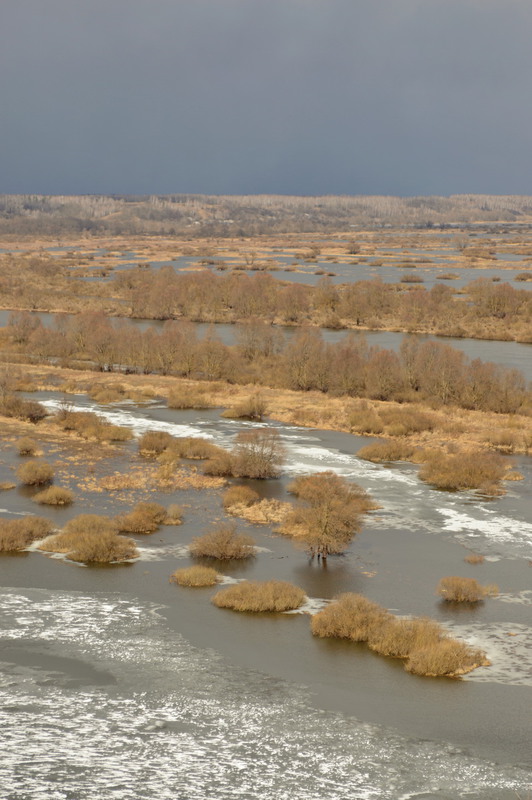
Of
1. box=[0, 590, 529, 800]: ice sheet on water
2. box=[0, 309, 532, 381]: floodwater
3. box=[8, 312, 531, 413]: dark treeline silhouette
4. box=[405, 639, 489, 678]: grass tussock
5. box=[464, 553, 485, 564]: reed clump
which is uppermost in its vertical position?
box=[0, 309, 532, 381]: floodwater

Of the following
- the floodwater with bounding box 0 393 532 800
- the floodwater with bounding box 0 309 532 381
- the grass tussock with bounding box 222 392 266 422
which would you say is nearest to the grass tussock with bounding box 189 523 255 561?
the floodwater with bounding box 0 393 532 800

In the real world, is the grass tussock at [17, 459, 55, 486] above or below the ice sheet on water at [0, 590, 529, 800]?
above

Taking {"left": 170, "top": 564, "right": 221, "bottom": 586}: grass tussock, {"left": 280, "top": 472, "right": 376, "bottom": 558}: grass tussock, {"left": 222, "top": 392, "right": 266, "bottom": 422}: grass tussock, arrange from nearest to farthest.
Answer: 1. {"left": 170, "top": 564, "right": 221, "bottom": 586}: grass tussock
2. {"left": 280, "top": 472, "right": 376, "bottom": 558}: grass tussock
3. {"left": 222, "top": 392, "right": 266, "bottom": 422}: grass tussock

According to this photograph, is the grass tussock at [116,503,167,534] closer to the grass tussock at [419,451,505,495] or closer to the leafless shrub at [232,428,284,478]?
the leafless shrub at [232,428,284,478]

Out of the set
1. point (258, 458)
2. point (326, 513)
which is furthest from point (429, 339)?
point (326, 513)

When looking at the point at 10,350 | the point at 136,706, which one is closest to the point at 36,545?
the point at 136,706

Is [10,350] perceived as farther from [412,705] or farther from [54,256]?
[54,256]
